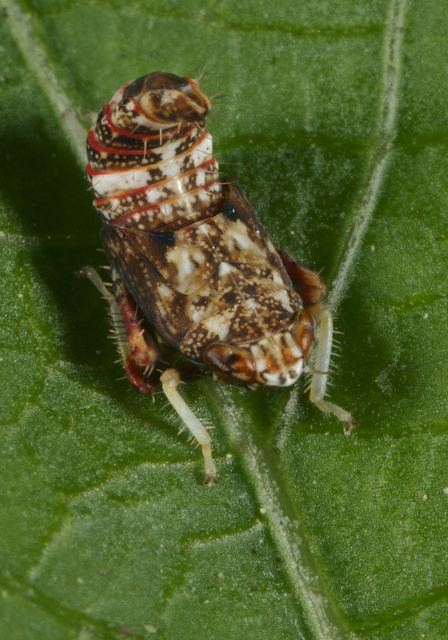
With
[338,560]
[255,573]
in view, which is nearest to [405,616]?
[338,560]

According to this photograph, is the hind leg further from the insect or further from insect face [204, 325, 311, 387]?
insect face [204, 325, 311, 387]

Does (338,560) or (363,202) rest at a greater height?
(363,202)

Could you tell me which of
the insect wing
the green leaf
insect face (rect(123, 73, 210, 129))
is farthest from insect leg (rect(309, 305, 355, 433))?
insect face (rect(123, 73, 210, 129))

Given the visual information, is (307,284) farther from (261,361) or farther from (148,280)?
(148,280)

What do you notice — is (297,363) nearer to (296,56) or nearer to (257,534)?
(257,534)

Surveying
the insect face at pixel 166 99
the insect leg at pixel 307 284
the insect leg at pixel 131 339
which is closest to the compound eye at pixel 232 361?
the insect leg at pixel 131 339

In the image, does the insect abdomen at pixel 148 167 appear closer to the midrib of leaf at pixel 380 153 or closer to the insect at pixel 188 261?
the insect at pixel 188 261

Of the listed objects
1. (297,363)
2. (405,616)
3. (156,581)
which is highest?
(297,363)

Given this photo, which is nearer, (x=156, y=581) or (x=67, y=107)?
(x=156, y=581)

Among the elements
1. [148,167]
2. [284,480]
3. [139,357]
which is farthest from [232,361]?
[148,167]
